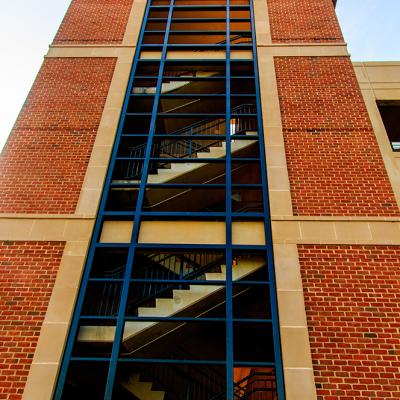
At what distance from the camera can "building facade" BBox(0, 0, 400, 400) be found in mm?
6125

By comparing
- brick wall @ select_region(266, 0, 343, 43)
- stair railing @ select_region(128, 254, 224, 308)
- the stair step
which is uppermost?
brick wall @ select_region(266, 0, 343, 43)

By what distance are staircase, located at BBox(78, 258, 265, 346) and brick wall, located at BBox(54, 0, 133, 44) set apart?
807 cm

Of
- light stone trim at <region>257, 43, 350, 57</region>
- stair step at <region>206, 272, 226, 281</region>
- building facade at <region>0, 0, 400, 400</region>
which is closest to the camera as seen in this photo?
building facade at <region>0, 0, 400, 400</region>

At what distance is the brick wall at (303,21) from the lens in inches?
440

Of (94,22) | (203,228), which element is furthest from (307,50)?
(94,22)

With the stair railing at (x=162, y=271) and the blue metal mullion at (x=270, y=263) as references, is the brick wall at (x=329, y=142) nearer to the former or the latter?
the blue metal mullion at (x=270, y=263)

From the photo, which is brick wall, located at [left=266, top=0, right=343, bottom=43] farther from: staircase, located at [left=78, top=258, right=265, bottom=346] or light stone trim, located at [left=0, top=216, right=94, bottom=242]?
light stone trim, located at [left=0, top=216, right=94, bottom=242]

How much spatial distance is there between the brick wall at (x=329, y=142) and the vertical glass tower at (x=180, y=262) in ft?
2.49

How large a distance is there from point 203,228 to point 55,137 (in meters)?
4.21

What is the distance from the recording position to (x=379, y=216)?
294 inches

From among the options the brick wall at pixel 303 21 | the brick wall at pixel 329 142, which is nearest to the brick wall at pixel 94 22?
the brick wall at pixel 303 21

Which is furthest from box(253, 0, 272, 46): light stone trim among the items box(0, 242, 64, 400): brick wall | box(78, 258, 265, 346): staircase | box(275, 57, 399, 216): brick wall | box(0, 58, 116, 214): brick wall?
box(0, 242, 64, 400): brick wall

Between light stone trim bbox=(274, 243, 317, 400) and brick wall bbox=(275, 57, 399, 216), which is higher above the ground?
brick wall bbox=(275, 57, 399, 216)

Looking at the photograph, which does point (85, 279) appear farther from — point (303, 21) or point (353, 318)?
point (303, 21)
